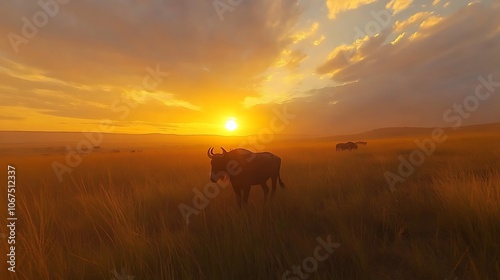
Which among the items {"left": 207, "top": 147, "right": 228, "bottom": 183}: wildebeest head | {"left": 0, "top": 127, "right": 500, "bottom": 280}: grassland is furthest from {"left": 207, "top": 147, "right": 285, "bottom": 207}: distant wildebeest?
{"left": 0, "top": 127, "right": 500, "bottom": 280}: grassland

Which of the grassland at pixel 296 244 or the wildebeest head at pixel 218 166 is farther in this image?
the wildebeest head at pixel 218 166

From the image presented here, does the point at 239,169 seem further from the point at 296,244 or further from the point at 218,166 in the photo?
the point at 296,244

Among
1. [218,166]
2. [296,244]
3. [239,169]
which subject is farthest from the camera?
[239,169]

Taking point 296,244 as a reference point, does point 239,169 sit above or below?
above

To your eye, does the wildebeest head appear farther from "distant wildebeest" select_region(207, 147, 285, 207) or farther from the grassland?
the grassland

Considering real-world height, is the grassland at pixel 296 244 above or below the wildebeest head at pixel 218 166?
below

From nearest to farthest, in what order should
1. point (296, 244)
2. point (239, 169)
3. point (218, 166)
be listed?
point (296, 244)
point (218, 166)
point (239, 169)

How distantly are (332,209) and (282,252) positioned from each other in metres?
1.75

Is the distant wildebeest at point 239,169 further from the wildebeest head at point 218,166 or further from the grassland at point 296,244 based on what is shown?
the grassland at point 296,244

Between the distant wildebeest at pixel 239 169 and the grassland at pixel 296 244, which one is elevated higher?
the distant wildebeest at pixel 239 169

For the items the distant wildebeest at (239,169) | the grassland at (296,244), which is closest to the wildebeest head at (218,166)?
the distant wildebeest at (239,169)

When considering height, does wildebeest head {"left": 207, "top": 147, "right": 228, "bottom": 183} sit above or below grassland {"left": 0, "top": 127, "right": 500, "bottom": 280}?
above

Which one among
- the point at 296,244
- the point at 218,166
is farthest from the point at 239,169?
the point at 296,244

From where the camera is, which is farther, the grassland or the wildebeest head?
the wildebeest head
